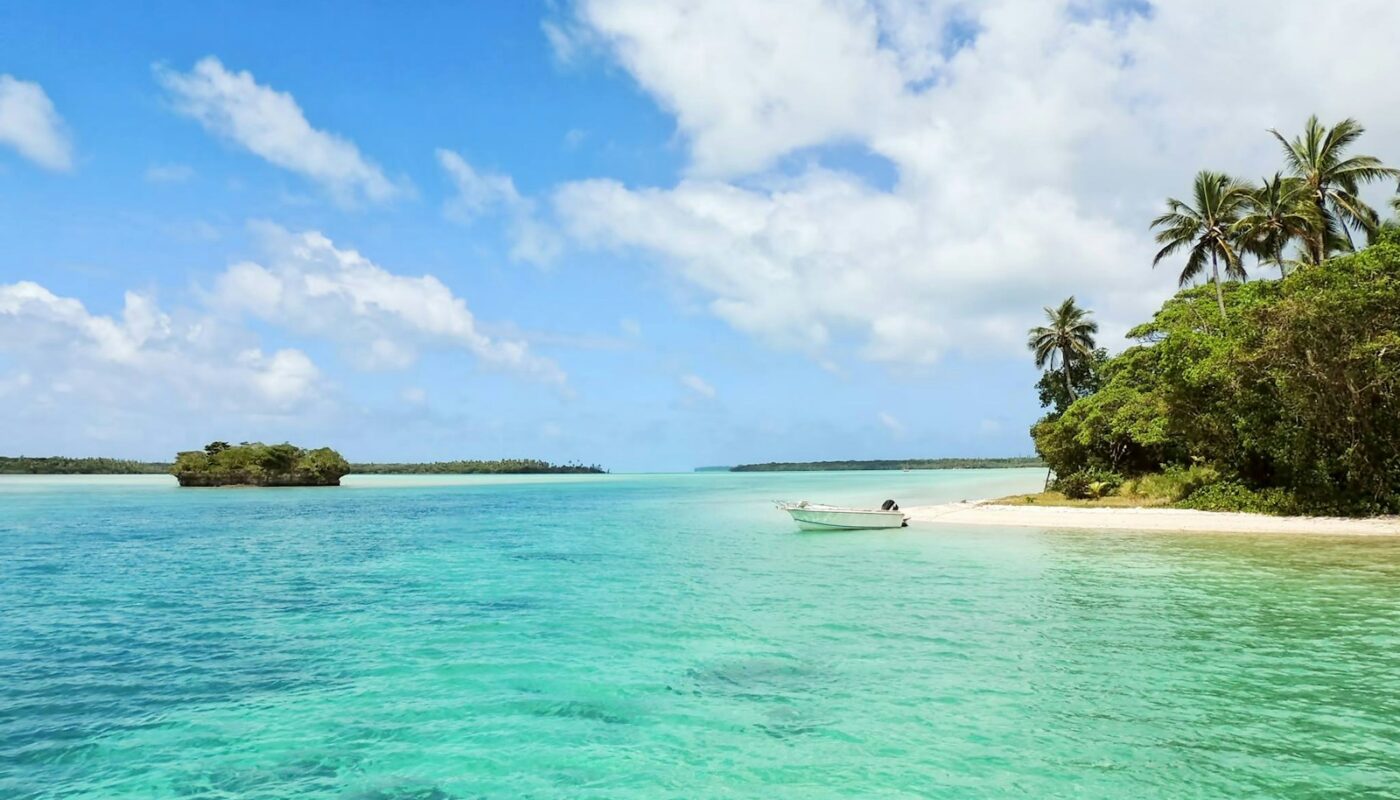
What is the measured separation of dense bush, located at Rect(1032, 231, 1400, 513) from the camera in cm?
2428

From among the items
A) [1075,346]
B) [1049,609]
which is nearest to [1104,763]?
[1049,609]

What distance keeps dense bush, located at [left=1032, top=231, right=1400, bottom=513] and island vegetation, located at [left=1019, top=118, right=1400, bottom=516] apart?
0.06 meters

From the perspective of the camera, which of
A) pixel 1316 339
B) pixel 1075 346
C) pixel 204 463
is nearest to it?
pixel 1316 339

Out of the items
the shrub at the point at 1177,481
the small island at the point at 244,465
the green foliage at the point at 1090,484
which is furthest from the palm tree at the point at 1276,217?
the small island at the point at 244,465

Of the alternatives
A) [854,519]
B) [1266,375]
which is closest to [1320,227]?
[1266,375]

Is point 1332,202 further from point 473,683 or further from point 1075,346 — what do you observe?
point 473,683

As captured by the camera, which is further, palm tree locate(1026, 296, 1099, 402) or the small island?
the small island

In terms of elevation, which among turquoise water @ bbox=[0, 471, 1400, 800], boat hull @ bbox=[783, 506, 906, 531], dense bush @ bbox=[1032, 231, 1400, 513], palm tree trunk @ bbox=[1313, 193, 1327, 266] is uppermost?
palm tree trunk @ bbox=[1313, 193, 1327, 266]

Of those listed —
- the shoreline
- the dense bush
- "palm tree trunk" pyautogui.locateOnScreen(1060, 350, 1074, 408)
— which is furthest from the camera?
"palm tree trunk" pyautogui.locateOnScreen(1060, 350, 1074, 408)

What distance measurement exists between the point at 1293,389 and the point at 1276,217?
14.0 metres

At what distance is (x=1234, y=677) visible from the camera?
10.4 metres

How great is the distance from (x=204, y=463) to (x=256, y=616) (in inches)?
4046

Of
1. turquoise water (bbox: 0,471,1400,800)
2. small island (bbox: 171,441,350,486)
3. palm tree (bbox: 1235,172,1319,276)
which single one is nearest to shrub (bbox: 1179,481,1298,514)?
turquoise water (bbox: 0,471,1400,800)

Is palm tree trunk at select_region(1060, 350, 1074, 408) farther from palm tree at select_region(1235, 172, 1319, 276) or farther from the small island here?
the small island
